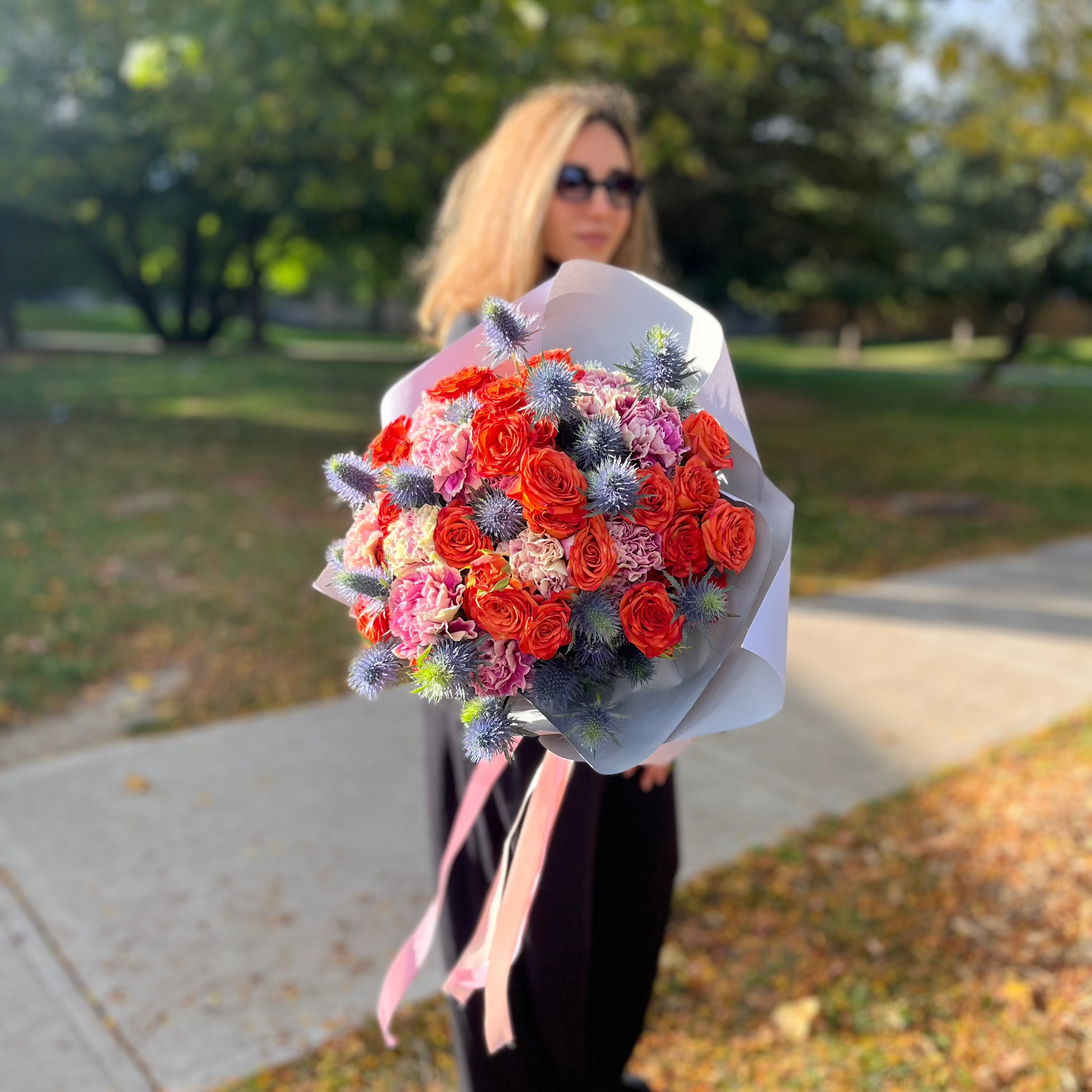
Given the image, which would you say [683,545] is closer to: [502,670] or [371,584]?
[502,670]

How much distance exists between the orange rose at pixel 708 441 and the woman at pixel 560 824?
27.4 inches

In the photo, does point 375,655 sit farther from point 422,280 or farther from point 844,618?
point 844,618

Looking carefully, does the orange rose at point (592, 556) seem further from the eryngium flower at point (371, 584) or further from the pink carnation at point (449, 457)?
the eryngium flower at point (371, 584)

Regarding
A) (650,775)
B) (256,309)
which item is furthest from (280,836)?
(256,309)

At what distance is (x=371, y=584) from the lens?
4.88ft

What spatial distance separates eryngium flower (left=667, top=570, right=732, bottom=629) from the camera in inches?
56.2

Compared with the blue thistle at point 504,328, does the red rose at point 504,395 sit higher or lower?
lower

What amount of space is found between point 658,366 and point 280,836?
92.7 inches

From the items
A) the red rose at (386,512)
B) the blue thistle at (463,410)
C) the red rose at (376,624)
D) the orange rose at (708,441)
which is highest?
the blue thistle at (463,410)

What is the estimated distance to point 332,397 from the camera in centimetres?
1442

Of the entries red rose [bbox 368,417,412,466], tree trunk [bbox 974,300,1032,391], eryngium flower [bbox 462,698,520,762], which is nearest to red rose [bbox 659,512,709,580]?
eryngium flower [bbox 462,698,520,762]

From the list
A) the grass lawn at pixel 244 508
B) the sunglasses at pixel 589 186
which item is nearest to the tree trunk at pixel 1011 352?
the grass lawn at pixel 244 508

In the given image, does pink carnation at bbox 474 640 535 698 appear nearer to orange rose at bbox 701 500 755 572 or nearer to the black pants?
orange rose at bbox 701 500 755 572

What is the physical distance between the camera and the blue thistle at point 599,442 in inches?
55.6
